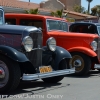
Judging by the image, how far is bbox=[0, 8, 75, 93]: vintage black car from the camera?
679 cm

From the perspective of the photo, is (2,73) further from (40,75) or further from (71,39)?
(71,39)

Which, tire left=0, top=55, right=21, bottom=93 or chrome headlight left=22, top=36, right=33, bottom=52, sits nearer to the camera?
tire left=0, top=55, right=21, bottom=93

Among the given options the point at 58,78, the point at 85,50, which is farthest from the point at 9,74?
the point at 85,50

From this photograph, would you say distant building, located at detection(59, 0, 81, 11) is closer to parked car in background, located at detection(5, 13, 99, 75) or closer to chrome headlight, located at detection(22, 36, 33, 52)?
parked car in background, located at detection(5, 13, 99, 75)

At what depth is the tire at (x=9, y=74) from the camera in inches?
266

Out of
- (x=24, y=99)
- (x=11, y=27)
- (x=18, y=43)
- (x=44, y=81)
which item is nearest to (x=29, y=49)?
(x=18, y=43)

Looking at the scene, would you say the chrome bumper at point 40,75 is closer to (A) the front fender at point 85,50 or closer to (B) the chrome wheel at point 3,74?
(B) the chrome wheel at point 3,74

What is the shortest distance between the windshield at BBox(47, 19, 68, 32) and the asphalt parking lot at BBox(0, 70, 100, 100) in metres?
2.10

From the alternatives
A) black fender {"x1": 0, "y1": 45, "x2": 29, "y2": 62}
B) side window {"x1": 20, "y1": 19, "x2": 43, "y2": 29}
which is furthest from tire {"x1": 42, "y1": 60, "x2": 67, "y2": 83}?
side window {"x1": 20, "y1": 19, "x2": 43, "y2": 29}

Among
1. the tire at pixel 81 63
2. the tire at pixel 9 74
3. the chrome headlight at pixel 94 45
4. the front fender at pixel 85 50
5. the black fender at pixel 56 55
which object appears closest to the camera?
the tire at pixel 9 74

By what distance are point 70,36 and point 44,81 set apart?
2348 millimetres

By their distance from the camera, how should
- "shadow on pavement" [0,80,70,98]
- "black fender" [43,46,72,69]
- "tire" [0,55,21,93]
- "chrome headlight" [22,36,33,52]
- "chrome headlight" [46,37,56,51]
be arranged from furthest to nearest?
"black fender" [43,46,72,69] < "chrome headlight" [46,37,56,51] < "shadow on pavement" [0,80,70,98] < "chrome headlight" [22,36,33,52] < "tire" [0,55,21,93]

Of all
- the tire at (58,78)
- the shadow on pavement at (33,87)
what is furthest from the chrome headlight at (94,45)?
the shadow on pavement at (33,87)

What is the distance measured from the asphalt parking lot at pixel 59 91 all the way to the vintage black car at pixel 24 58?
351 mm
